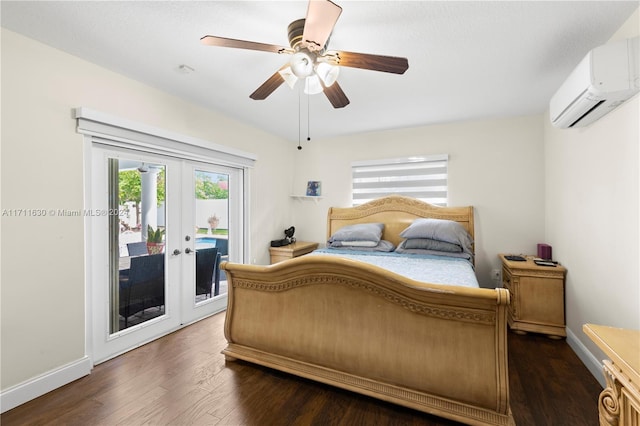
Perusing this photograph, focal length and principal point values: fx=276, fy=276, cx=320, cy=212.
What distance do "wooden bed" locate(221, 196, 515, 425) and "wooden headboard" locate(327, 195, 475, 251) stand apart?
2040mm

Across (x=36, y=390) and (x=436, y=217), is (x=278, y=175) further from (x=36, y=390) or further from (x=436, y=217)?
(x=36, y=390)

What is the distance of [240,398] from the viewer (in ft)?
5.90

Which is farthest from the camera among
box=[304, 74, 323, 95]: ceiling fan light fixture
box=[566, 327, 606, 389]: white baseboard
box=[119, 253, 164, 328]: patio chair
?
box=[119, 253, 164, 328]: patio chair

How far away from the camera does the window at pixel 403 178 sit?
3691 millimetres

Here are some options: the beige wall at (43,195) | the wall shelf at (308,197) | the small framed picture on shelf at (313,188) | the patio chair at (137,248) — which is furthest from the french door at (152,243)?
the small framed picture on shelf at (313,188)

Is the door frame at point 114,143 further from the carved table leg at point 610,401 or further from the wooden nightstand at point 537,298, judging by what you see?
the wooden nightstand at point 537,298

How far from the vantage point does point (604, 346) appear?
3.74 feet

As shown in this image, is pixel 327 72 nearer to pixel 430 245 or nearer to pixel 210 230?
pixel 430 245

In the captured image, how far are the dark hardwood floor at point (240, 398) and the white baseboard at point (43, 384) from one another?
0.14 ft

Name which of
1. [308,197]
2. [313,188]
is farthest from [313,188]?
[308,197]

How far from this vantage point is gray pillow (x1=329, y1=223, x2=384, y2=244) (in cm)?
342

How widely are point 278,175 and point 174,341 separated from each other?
8.46 feet

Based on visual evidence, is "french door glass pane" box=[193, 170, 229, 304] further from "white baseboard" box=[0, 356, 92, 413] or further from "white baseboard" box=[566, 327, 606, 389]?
"white baseboard" box=[566, 327, 606, 389]

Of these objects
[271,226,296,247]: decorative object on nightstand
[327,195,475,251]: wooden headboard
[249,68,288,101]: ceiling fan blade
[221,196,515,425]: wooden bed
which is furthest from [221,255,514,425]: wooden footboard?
[327,195,475,251]: wooden headboard
